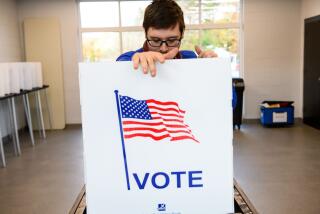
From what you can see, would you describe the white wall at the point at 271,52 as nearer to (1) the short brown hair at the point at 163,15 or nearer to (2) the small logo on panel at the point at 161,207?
(1) the short brown hair at the point at 163,15

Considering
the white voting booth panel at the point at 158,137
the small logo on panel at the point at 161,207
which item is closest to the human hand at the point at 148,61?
the white voting booth panel at the point at 158,137

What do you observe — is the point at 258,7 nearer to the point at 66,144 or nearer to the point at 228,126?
the point at 66,144

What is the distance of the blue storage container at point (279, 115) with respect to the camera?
6152 mm

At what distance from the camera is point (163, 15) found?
1057mm

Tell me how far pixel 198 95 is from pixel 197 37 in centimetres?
588

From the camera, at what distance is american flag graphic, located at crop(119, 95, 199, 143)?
868mm

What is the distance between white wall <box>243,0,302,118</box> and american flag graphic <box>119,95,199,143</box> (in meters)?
5.97

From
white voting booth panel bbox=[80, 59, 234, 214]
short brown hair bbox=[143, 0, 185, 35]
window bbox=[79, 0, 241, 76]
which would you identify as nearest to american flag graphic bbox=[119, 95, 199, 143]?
white voting booth panel bbox=[80, 59, 234, 214]

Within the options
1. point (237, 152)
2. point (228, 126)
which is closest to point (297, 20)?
point (237, 152)

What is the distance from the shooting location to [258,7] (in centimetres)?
636

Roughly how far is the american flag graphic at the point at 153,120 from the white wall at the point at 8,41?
5.32 meters

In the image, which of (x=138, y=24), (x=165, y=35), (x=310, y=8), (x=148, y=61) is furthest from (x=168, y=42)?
(x=310, y=8)

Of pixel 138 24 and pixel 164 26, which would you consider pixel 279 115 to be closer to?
pixel 138 24

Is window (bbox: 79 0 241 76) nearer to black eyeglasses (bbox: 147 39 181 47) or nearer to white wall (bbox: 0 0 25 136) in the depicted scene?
white wall (bbox: 0 0 25 136)
